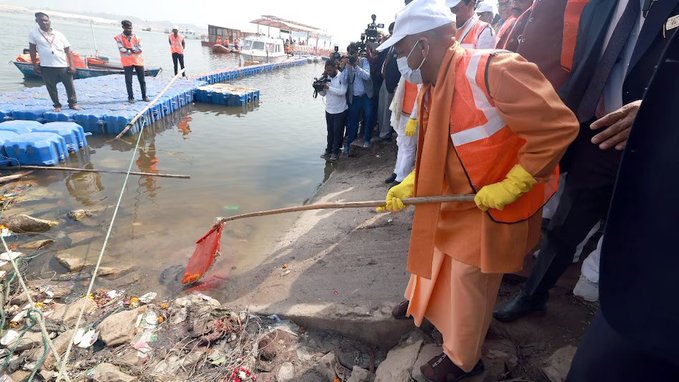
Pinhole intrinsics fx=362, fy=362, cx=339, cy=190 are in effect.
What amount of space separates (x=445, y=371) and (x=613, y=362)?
1.27m

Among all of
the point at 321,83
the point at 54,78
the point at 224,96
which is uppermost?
the point at 321,83

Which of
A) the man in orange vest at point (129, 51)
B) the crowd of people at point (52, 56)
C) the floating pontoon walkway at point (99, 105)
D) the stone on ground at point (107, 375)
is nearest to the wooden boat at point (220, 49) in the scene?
the floating pontoon walkway at point (99, 105)

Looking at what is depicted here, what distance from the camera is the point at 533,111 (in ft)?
5.02

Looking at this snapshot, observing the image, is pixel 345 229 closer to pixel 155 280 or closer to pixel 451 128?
pixel 155 280

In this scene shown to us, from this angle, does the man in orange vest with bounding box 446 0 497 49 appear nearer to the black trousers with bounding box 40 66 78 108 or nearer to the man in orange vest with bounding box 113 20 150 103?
the black trousers with bounding box 40 66 78 108

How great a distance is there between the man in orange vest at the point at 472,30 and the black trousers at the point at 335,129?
12.9 feet

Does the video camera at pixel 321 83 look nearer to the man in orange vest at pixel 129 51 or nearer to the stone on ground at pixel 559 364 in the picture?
the man in orange vest at pixel 129 51

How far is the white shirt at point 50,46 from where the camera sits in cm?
751

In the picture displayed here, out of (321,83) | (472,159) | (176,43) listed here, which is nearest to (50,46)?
(321,83)

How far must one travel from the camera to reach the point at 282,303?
130 inches

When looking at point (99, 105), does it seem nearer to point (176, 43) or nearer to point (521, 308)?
point (176, 43)

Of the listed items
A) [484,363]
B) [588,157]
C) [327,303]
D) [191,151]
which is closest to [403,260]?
[327,303]

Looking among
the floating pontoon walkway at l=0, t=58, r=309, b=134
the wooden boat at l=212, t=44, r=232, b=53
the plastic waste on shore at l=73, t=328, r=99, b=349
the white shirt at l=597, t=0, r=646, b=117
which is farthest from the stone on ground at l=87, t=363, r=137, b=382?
the wooden boat at l=212, t=44, r=232, b=53

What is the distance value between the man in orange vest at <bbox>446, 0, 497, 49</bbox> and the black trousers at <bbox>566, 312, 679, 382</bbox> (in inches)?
119
